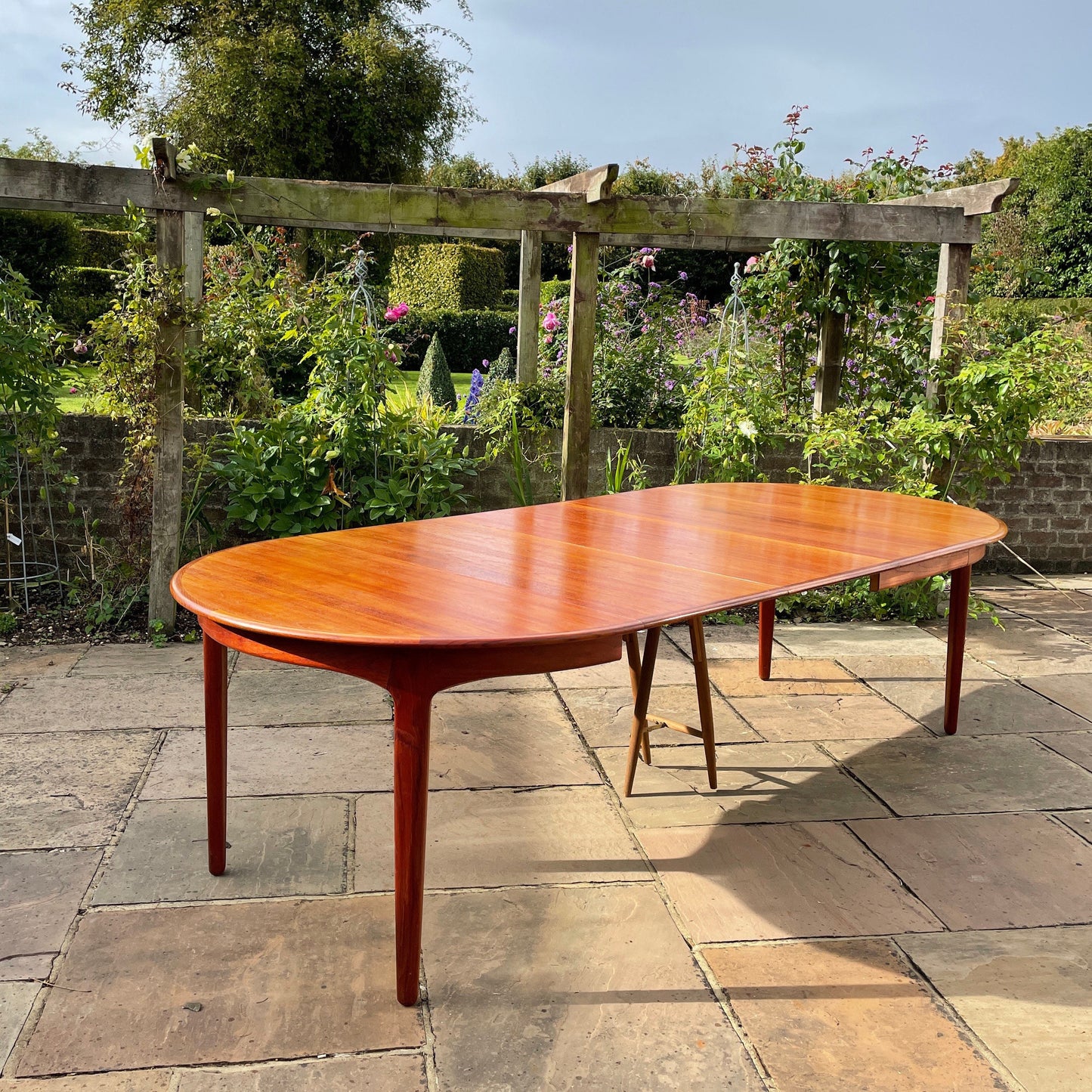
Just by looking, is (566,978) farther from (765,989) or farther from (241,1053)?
(241,1053)

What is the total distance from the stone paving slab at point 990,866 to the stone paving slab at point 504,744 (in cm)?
83

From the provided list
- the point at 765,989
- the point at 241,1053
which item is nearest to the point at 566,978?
the point at 765,989

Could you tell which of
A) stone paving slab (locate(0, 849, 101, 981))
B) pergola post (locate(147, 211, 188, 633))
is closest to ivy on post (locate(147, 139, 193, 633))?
pergola post (locate(147, 211, 188, 633))

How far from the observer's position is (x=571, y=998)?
6.35 feet

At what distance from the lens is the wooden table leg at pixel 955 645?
3.34 metres

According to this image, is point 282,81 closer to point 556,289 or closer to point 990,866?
point 556,289

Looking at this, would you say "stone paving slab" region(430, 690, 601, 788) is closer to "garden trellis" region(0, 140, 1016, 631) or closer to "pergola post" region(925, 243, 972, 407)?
"garden trellis" region(0, 140, 1016, 631)

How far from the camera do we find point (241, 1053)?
174cm

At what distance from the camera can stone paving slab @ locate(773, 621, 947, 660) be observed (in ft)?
13.9

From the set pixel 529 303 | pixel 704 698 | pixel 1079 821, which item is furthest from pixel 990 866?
pixel 529 303

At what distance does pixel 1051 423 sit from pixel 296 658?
5.83 meters

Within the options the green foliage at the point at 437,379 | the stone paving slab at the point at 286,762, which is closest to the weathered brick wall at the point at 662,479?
the stone paving slab at the point at 286,762

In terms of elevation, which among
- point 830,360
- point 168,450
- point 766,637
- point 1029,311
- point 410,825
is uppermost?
point 1029,311

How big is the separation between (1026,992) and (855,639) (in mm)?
2502
